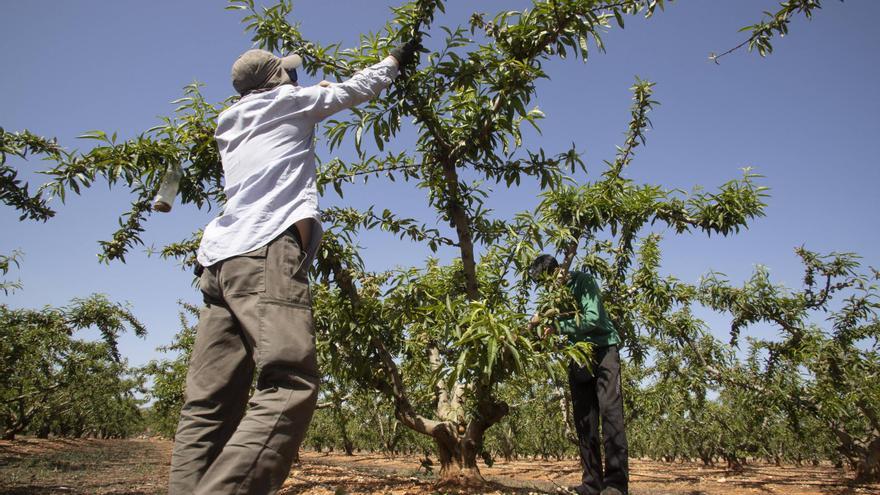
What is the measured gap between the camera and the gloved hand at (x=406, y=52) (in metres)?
2.89

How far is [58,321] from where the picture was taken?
9.23 metres

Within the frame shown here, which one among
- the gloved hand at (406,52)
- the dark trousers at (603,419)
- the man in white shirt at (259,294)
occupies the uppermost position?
the gloved hand at (406,52)

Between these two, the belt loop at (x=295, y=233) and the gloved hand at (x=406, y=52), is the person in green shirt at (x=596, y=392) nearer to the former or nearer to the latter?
the gloved hand at (x=406, y=52)

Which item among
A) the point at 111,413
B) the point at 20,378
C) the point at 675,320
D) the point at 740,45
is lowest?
the point at 111,413

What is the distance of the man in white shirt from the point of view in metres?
1.49

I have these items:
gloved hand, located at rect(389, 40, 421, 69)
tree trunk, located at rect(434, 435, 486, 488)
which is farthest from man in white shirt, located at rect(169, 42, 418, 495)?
tree trunk, located at rect(434, 435, 486, 488)

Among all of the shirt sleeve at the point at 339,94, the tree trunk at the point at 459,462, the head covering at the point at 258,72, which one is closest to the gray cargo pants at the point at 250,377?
the shirt sleeve at the point at 339,94

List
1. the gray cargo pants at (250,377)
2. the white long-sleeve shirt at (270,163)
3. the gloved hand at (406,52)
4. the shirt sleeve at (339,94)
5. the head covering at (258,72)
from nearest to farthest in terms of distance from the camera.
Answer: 1. the gray cargo pants at (250,377)
2. the white long-sleeve shirt at (270,163)
3. the shirt sleeve at (339,94)
4. the head covering at (258,72)
5. the gloved hand at (406,52)

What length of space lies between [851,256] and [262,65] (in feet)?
34.4

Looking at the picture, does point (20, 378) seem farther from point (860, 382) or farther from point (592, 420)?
point (860, 382)

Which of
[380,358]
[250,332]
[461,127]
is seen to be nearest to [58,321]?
[380,358]

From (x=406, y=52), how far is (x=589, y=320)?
2.51 meters

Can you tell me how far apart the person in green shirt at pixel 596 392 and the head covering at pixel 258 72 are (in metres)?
2.70

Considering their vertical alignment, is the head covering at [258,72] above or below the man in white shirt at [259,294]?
above
